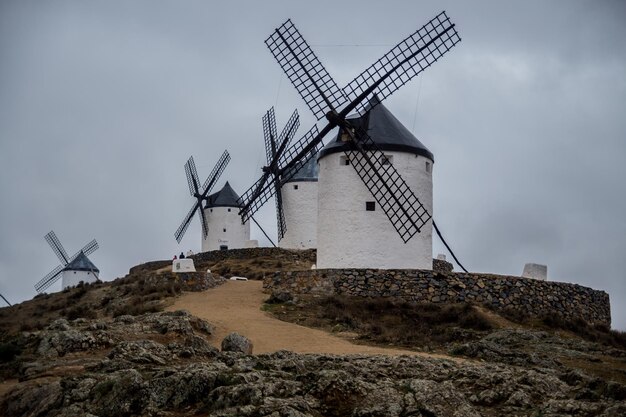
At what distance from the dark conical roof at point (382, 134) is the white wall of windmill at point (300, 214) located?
13.3 meters

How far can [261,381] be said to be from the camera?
13.4m

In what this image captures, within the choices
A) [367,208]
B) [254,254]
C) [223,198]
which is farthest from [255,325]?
[223,198]

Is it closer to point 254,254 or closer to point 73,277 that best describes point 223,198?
point 254,254

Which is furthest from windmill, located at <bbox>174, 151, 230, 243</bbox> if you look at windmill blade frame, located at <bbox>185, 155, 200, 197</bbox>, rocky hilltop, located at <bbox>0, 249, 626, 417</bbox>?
rocky hilltop, located at <bbox>0, 249, 626, 417</bbox>

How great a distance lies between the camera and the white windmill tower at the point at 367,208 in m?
28.7

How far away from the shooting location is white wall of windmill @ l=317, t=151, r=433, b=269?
28.7 m

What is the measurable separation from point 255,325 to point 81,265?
37166mm

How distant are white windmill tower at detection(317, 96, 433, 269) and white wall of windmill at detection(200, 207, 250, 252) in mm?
21919

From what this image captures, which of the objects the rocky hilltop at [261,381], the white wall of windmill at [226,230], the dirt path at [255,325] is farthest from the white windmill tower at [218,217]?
the rocky hilltop at [261,381]

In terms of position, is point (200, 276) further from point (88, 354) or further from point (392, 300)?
point (88, 354)

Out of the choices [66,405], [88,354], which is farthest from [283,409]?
[88,354]

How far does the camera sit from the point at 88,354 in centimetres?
1742

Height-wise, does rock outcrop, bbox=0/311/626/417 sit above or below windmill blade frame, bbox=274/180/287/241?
below

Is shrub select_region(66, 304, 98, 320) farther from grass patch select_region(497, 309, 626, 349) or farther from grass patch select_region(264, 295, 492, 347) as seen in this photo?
grass patch select_region(497, 309, 626, 349)
